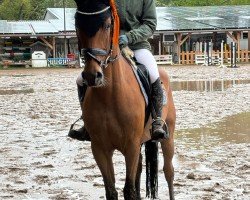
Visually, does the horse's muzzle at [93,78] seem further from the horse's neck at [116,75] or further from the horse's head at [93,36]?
the horse's neck at [116,75]

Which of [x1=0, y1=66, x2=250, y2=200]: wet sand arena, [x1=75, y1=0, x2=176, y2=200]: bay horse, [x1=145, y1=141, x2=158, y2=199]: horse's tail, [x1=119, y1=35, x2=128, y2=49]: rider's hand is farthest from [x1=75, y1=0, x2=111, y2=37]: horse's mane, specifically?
[x1=0, y1=66, x2=250, y2=200]: wet sand arena

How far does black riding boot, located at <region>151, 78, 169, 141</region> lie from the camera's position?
563cm

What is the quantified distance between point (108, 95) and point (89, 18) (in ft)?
2.53

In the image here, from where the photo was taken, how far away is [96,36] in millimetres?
4496

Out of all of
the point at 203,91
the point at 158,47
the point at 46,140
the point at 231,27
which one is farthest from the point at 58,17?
the point at 46,140

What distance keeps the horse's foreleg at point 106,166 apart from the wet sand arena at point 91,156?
1.36 m

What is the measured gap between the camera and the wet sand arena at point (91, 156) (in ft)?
22.2

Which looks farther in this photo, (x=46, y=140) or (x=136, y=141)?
(x=46, y=140)

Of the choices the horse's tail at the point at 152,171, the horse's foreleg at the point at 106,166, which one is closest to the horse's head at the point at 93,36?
the horse's foreleg at the point at 106,166

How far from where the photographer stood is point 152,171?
628 centimetres

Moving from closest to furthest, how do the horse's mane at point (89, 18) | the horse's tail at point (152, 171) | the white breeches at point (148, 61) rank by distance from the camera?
the horse's mane at point (89, 18), the white breeches at point (148, 61), the horse's tail at point (152, 171)

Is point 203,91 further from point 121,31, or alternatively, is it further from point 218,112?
point 121,31

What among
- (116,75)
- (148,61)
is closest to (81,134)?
(116,75)

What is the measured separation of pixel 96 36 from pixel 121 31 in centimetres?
125
